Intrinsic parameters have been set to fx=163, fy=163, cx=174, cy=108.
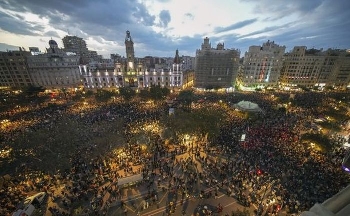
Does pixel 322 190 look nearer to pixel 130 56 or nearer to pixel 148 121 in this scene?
pixel 148 121

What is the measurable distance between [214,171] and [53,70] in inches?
3142

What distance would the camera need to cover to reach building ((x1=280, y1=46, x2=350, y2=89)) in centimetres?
7331

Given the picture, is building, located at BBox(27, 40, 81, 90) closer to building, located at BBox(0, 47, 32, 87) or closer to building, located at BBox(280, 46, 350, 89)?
building, located at BBox(0, 47, 32, 87)

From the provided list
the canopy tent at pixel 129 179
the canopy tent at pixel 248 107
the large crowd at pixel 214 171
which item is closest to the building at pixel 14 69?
the large crowd at pixel 214 171

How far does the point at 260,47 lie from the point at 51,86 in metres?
94.1

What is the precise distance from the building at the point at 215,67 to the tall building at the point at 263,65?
5477 mm

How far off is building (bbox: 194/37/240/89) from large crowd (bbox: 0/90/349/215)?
46.6 m

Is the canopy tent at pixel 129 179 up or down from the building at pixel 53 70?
down

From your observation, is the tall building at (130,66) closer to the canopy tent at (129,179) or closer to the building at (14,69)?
the building at (14,69)

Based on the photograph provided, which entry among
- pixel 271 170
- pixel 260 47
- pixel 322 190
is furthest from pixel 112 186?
pixel 260 47

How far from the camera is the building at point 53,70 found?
69000 mm

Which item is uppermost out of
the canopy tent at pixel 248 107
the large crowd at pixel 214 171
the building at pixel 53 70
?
the building at pixel 53 70

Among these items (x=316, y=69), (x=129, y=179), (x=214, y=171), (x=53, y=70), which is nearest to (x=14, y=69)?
(x=53, y=70)

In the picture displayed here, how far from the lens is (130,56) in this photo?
70.8 meters
